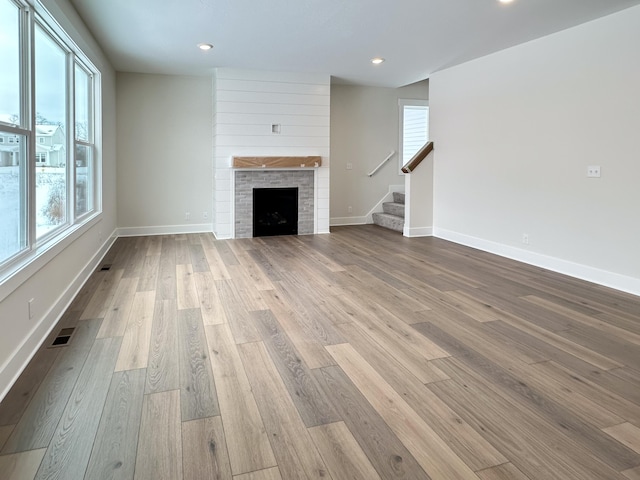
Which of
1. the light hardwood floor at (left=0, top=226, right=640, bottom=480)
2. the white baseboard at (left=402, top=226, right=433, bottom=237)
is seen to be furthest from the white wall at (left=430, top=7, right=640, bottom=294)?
the light hardwood floor at (left=0, top=226, right=640, bottom=480)

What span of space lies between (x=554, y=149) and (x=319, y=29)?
284 cm

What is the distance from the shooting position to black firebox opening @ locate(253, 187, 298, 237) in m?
7.20

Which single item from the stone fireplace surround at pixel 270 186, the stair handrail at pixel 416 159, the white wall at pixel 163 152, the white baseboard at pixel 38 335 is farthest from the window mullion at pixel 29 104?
the stair handrail at pixel 416 159

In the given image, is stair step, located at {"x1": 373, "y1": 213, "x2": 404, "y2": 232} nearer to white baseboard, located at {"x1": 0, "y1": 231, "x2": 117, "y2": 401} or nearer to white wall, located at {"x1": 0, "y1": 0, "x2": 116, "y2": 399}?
white wall, located at {"x1": 0, "y1": 0, "x2": 116, "y2": 399}

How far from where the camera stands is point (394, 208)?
325 inches

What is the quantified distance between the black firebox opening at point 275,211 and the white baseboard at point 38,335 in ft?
9.77

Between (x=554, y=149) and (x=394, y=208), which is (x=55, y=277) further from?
(x=394, y=208)

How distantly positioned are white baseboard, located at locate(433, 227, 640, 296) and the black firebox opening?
8.24 feet

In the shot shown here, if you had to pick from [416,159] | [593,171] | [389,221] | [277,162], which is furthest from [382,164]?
[593,171]

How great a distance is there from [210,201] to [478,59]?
14.9 ft

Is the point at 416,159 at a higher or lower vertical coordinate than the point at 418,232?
higher

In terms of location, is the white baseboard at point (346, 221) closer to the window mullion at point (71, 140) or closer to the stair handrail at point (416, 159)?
the stair handrail at point (416, 159)

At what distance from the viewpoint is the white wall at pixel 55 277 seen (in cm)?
240

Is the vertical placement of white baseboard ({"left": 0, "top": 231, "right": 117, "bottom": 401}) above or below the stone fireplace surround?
below
